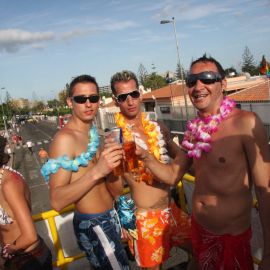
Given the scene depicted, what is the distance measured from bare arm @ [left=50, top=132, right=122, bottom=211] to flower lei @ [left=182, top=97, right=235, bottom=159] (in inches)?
29.2

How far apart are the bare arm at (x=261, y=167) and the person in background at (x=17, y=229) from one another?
71.0 inches

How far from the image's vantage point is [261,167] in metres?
2.36

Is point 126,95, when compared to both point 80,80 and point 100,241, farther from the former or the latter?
point 100,241

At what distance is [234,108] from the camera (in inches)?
106

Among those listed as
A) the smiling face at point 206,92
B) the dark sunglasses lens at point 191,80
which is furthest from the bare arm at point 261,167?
the dark sunglasses lens at point 191,80

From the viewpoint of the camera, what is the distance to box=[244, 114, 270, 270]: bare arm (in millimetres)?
2340

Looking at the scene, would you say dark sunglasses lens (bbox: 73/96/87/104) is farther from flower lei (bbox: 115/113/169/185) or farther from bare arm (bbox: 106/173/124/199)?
bare arm (bbox: 106/173/124/199)

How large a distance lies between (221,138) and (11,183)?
1759 millimetres

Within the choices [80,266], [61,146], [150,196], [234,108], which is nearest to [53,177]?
[61,146]

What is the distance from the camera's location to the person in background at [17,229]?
2.61 m

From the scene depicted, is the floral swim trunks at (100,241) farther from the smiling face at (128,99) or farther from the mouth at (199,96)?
the mouth at (199,96)

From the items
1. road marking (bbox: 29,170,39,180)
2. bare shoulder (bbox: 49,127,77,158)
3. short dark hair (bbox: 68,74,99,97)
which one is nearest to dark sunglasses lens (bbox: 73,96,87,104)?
short dark hair (bbox: 68,74,99,97)

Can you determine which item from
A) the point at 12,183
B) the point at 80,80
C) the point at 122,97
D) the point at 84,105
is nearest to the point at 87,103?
the point at 84,105

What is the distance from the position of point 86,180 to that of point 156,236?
3.70 feet
